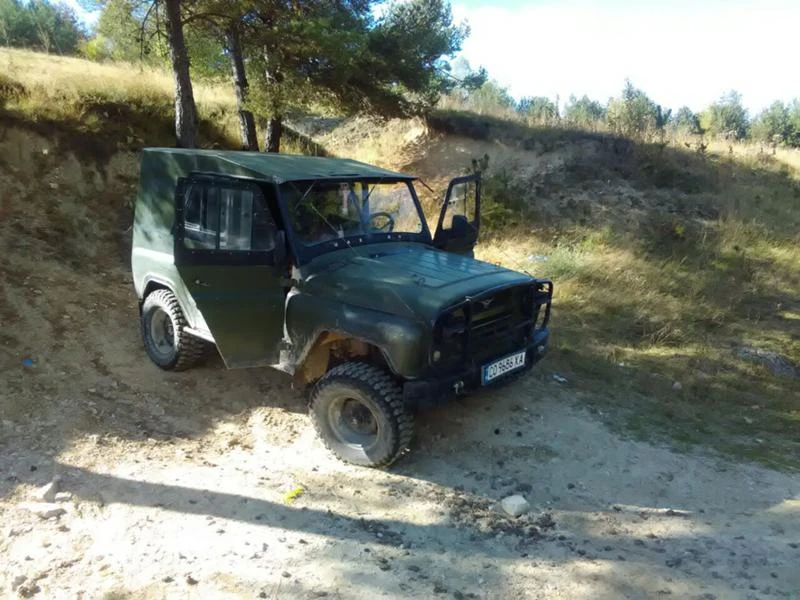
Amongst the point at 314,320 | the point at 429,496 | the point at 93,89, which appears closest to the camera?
the point at 429,496

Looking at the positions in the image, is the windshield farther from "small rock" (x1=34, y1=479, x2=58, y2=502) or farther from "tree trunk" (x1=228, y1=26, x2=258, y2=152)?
"tree trunk" (x1=228, y1=26, x2=258, y2=152)

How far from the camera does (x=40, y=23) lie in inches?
1099

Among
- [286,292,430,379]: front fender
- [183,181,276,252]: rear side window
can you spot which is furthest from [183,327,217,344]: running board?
[286,292,430,379]: front fender

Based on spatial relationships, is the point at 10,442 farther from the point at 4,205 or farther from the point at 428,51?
the point at 428,51

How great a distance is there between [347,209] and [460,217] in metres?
1.32

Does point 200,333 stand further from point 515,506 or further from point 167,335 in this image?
point 515,506

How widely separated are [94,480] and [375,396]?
1.93 m

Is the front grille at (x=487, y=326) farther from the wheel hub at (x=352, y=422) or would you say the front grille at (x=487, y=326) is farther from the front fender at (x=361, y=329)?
the wheel hub at (x=352, y=422)

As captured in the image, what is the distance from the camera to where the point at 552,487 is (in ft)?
14.7

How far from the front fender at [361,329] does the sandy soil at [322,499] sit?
33.8 inches

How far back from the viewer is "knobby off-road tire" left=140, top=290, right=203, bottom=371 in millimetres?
5738

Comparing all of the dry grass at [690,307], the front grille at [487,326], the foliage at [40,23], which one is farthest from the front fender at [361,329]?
the foliage at [40,23]

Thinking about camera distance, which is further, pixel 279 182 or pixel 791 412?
pixel 791 412

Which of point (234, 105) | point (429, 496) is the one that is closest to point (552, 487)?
point (429, 496)
